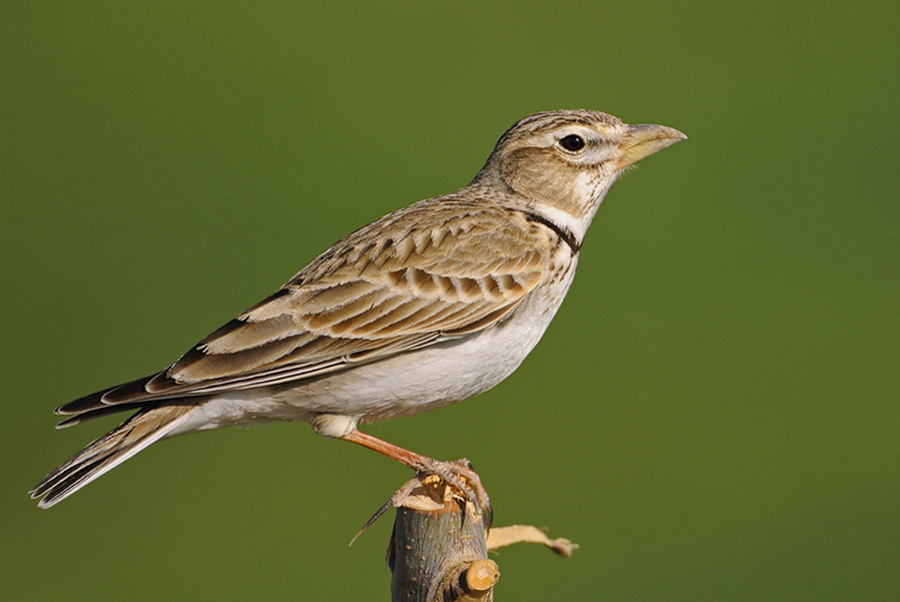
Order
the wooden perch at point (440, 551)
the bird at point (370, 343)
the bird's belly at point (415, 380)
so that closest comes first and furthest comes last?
the wooden perch at point (440, 551)
the bird at point (370, 343)
the bird's belly at point (415, 380)

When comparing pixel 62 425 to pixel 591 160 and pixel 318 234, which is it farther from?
pixel 318 234

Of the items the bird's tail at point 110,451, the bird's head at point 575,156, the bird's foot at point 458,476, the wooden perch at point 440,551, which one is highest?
the bird's head at point 575,156

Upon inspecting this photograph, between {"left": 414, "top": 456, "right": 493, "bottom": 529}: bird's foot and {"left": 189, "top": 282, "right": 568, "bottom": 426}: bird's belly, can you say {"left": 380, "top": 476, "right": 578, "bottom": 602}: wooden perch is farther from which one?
{"left": 189, "top": 282, "right": 568, "bottom": 426}: bird's belly

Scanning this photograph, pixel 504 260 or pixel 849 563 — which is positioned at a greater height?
pixel 504 260

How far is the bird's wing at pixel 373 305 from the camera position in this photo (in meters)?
5.29

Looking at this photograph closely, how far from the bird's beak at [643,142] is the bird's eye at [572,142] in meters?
0.23

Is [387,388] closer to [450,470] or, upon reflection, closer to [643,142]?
[450,470]

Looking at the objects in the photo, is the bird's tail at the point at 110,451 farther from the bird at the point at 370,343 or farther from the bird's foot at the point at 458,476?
the bird's foot at the point at 458,476

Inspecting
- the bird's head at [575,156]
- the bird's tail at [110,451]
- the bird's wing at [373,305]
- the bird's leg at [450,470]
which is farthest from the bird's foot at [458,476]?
the bird's head at [575,156]

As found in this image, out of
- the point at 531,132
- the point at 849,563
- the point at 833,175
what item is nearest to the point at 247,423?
the point at 531,132

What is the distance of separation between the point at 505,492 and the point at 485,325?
14.8 feet

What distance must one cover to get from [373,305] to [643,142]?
6.18ft

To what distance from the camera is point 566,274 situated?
589cm

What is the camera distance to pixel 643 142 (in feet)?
20.7
